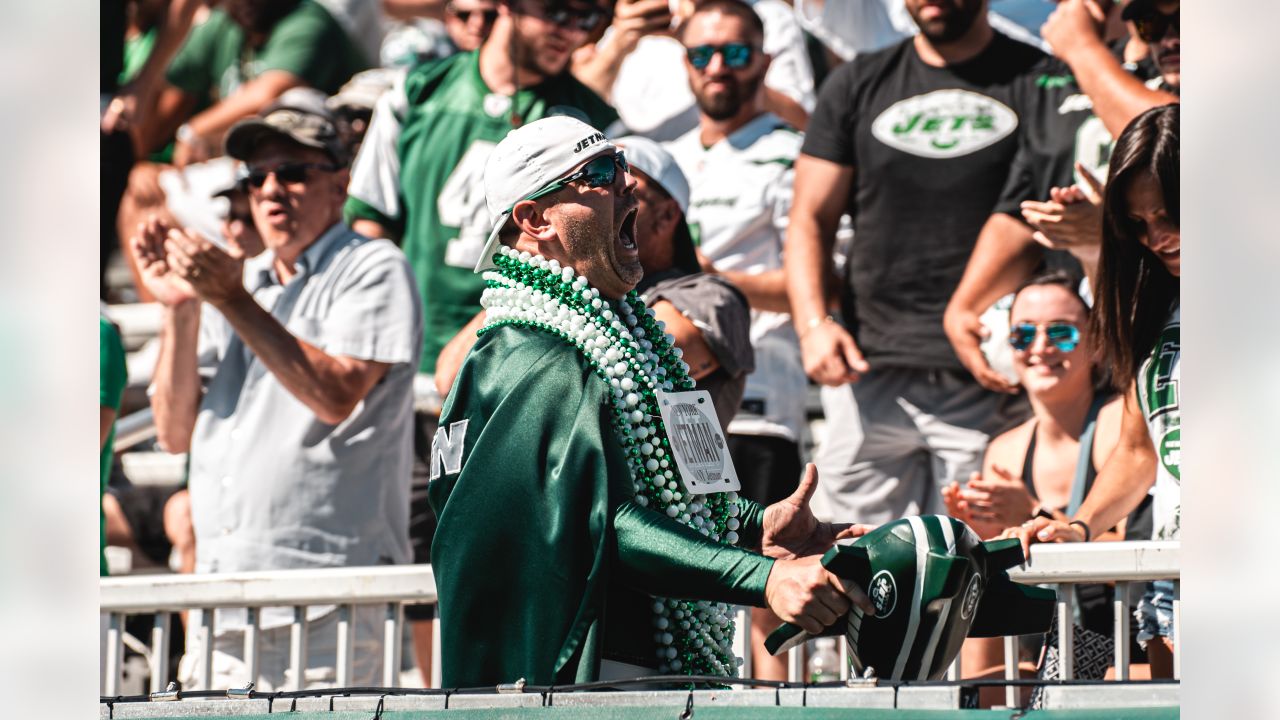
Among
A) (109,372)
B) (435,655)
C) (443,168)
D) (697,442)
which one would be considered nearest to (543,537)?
(697,442)

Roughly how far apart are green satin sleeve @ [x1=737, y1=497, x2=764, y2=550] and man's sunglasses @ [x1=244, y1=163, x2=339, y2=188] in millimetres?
3099

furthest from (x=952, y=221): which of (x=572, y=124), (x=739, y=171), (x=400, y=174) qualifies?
(x=572, y=124)

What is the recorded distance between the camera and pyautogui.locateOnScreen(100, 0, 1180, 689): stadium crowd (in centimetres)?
531

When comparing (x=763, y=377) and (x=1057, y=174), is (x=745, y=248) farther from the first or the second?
(x=1057, y=174)

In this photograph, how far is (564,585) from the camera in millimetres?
3365

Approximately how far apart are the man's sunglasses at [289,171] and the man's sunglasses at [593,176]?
2925 millimetres

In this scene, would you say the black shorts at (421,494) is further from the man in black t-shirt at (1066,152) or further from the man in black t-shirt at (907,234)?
the man in black t-shirt at (1066,152)

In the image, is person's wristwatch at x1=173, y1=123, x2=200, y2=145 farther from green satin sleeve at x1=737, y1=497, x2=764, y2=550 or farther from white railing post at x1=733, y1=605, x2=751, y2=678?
green satin sleeve at x1=737, y1=497, x2=764, y2=550

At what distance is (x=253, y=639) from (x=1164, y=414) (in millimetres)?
2729

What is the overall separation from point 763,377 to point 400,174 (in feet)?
5.60

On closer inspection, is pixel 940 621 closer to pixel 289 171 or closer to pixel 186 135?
pixel 289 171

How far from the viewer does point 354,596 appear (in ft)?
17.9

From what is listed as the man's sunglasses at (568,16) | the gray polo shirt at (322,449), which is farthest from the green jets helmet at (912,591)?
the man's sunglasses at (568,16)

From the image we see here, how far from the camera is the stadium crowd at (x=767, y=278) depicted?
531 centimetres
